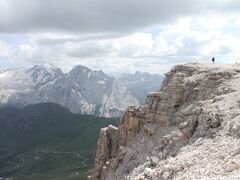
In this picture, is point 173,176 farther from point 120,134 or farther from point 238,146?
point 120,134

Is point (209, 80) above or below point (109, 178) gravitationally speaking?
above

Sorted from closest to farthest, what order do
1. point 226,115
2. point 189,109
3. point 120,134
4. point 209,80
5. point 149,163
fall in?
point 226,115, point 149,163, point 189,109, point 209,80, point 120,134

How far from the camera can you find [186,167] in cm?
3638

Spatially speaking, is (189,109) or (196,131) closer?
(196,131)

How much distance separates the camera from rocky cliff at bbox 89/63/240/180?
36188mm

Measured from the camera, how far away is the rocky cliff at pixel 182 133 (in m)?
36.2

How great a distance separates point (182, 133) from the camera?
47594mm

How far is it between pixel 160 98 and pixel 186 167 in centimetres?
2964

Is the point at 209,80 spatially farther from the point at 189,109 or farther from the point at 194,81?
the point at 189,109

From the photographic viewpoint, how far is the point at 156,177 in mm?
37781

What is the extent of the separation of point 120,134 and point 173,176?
122 ft

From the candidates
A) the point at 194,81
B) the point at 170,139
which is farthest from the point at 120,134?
the point at 170,139

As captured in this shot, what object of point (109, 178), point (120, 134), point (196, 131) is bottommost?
point (109, 178)

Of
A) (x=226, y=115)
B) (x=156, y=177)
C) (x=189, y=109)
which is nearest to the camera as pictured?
(x=156, y=177)
